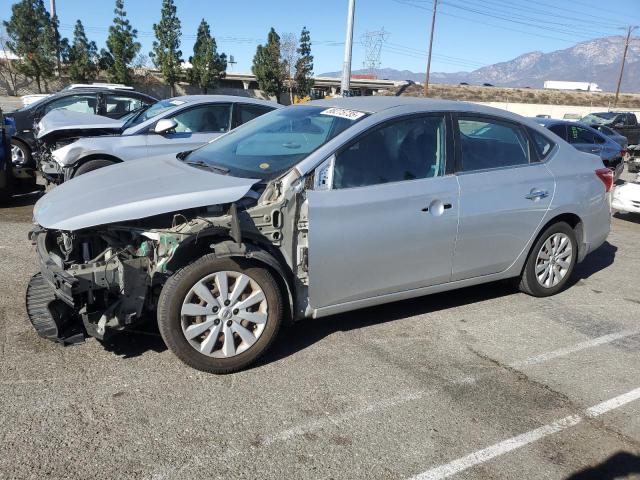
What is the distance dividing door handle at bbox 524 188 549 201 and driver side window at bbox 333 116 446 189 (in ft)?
3.17

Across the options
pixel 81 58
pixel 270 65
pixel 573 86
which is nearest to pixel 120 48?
pixel 81 58

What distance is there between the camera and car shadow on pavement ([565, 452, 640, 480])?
2.78 m

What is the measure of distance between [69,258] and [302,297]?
1526 millimetres

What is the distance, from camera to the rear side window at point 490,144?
442 centimetres

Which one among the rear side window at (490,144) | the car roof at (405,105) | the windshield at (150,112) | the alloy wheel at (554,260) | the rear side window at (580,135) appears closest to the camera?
the car roof at (405,105)

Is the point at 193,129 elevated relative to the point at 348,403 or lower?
elevated

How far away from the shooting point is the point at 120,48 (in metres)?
50.5

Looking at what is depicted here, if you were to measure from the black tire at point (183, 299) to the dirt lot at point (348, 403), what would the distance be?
0.39 ft

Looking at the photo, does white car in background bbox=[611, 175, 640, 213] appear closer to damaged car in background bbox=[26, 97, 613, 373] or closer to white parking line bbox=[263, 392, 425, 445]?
damaged car in background bbox=[26, 97, 613, 373]

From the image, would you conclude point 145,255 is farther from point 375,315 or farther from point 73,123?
point 73,123

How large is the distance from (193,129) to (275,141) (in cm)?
400

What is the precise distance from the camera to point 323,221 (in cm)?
367

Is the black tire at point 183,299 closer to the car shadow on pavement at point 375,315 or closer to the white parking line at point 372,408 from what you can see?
the car shadow on pavement at point 375,315

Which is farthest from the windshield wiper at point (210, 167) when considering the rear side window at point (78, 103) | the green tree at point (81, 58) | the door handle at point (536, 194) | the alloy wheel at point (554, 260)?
the green tree at point (81, 58)
